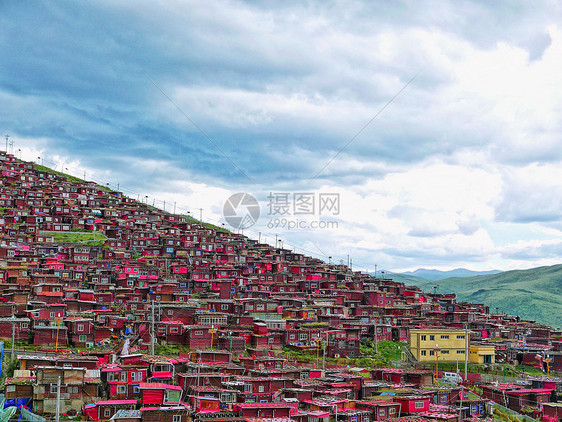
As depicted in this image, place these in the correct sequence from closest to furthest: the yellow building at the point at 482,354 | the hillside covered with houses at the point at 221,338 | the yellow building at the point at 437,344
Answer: the hillside covered with houses at the point at 221,338
the yellow building at the point at 437,344
the yellow building at the point at 482,354

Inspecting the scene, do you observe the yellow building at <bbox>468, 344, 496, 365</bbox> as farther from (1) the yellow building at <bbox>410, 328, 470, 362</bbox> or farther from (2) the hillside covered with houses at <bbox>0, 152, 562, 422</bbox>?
(1) the yellow building at <bbox>410, 328, 470, 362</bbox>

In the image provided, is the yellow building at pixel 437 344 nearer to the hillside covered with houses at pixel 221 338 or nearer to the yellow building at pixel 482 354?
the hillside covered with houses at pixel 221 338

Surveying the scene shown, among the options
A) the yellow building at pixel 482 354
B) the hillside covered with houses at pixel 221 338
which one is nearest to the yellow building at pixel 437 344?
the hillside covered with houses at pixel 221 338

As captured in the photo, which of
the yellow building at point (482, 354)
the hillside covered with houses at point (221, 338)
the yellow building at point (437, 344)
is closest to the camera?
the hillside covered with houses at point (221, 338)

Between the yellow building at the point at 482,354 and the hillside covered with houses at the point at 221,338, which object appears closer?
the hillside covered with houses at the point at 221,338

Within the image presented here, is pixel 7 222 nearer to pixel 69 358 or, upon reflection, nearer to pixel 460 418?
pixel 69 358

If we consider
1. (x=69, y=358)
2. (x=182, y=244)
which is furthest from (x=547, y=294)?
(x=69, y=358)

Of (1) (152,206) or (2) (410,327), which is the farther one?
(1) (152,206)
